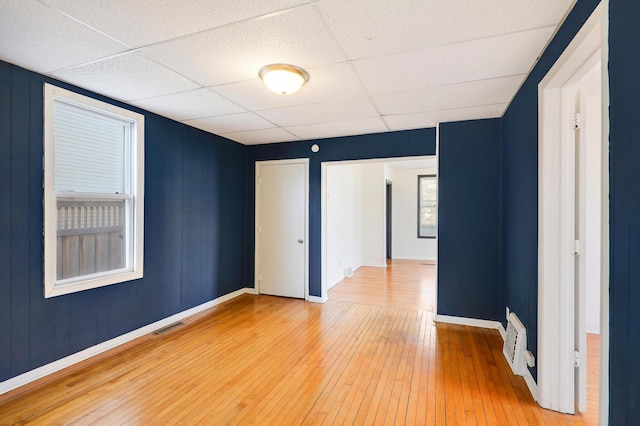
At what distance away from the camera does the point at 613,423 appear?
1211 millimetres

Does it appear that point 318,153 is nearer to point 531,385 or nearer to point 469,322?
point 469,322

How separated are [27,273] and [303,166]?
11.0ft

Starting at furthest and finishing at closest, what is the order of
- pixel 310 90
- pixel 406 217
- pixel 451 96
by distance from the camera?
1. pixel 406 217
2. pixel 451 96
3. pixel 310 90

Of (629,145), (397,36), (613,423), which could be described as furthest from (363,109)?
(613,423)

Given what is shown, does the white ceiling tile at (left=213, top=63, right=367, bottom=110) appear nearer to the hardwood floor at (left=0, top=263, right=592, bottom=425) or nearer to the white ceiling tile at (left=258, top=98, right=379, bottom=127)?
the white ceiling tile at (left=258, top=98, right=379, bottom=127)

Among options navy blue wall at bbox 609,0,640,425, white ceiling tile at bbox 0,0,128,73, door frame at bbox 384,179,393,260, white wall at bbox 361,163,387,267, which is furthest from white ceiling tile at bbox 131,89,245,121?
door frame at bbox 384,179,393,260

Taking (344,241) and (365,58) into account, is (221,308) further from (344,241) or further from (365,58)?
(365,58)

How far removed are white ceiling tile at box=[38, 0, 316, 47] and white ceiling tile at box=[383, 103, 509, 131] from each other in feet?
7.37

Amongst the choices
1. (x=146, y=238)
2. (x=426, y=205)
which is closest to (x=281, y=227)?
(x=146, y=238)

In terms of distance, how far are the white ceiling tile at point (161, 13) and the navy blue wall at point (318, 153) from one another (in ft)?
9.29

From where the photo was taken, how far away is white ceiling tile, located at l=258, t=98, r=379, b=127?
320 centimetres

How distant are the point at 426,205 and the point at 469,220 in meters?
4.86

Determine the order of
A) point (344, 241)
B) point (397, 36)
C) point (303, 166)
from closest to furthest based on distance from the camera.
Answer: point (397, 36)
point (303, 166)
point (344, 241)

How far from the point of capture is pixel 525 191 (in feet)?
8.36
